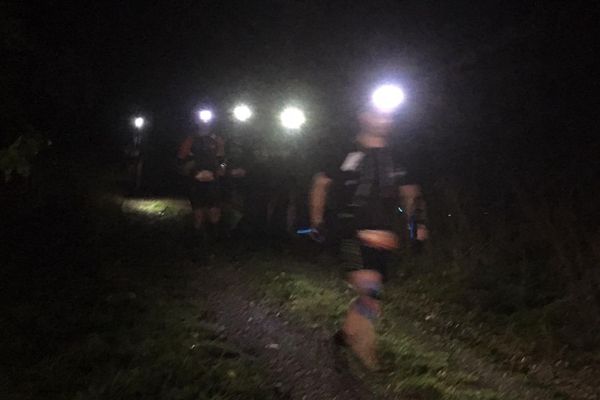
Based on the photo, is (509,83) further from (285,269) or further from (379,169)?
(379,169)

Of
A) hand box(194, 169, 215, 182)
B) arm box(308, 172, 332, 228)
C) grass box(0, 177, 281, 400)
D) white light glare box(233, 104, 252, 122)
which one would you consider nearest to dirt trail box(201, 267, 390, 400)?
grass box(0, 177, 281, 400)

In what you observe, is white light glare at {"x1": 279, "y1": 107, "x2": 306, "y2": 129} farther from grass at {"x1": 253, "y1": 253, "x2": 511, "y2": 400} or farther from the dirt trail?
the dirt trail

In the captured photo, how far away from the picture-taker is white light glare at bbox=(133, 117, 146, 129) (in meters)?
25.4

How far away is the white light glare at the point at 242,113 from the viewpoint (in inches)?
790

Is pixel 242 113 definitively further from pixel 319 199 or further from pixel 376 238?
pixel 376 238

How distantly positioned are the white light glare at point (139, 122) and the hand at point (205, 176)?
15.6 metres

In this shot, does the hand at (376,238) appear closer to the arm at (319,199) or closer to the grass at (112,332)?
A: the arm at (319,199)

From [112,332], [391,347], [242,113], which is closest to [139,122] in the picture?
[242,113]

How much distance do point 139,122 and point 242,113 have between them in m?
7.70

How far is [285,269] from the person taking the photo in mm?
9711

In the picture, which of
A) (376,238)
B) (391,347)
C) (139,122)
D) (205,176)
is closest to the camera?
(376,238)

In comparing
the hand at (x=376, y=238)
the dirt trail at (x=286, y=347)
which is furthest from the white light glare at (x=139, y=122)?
the hand at (x=376, y=238)

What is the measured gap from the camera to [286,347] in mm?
6441

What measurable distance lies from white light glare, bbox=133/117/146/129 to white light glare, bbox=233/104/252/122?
20.4 feet
